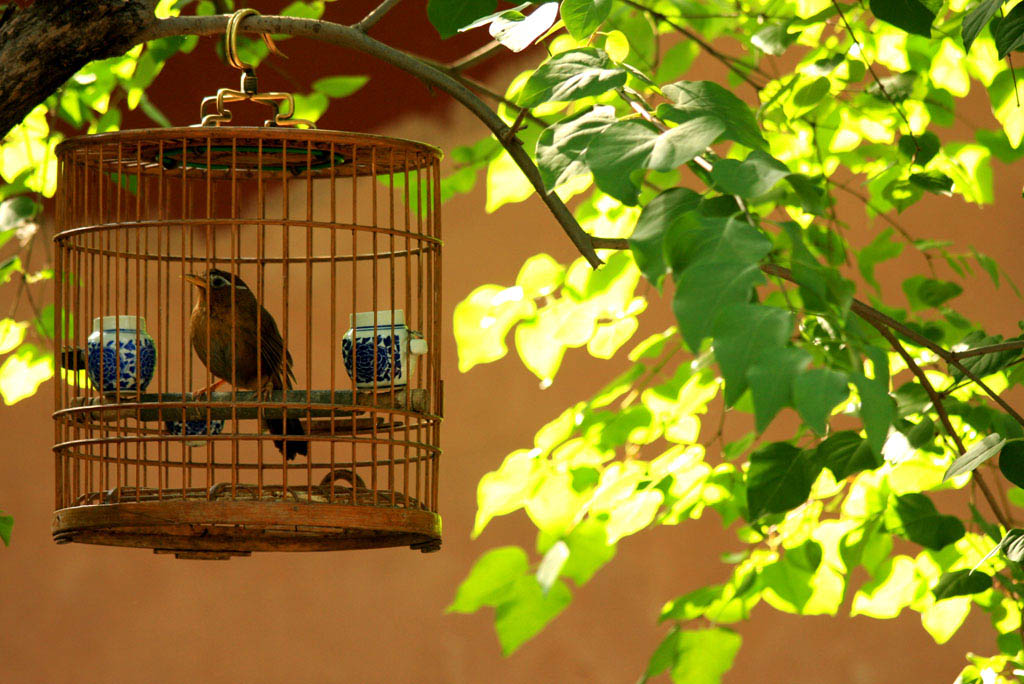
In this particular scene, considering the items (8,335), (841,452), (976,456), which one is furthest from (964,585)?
(8,335)

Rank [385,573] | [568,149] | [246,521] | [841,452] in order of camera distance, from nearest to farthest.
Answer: [568,149]
[246,521]
[841,452]
[385,573]

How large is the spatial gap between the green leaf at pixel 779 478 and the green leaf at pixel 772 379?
0.69 meters

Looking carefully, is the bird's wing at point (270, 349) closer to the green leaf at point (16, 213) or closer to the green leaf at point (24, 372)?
the green leaf at point (16, 213)

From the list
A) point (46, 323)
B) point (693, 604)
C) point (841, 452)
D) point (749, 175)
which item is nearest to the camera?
point (749, 175)

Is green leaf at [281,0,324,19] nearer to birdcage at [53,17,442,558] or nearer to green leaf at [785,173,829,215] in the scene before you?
birdcage at [53,17,442,558]

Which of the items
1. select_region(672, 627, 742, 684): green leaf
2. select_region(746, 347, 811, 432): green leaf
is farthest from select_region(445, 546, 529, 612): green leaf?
select_region(746, 347, 811, 432): green leaf

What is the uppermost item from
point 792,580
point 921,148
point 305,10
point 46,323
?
point 305,10

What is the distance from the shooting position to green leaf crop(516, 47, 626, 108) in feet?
3.95

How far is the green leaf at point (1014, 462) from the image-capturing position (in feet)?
4.80

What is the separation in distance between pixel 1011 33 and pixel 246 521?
106cm

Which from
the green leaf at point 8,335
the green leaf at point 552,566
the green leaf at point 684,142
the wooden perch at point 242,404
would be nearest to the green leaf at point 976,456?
the green leaf at point 684,142

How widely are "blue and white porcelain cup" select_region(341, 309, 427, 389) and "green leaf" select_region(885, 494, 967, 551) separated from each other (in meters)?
0.76

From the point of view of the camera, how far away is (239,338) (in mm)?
2049

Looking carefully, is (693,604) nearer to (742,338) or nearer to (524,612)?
(524,612)
